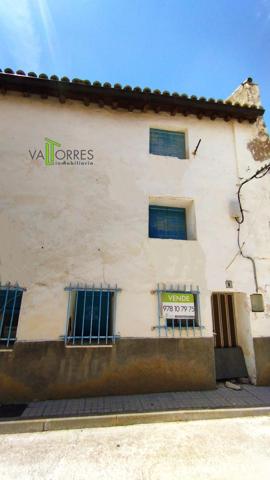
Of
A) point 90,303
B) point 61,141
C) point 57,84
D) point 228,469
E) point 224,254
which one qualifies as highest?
point 57,84

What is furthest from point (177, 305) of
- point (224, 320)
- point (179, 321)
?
point (224, 320)

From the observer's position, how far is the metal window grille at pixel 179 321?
213 inches

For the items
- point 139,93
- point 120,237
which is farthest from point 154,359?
point 139,93

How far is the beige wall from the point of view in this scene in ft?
17.4

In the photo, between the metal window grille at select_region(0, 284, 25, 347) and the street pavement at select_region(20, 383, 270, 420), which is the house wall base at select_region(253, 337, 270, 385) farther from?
the metal window grille at select_region(0, 284, 25, 347)

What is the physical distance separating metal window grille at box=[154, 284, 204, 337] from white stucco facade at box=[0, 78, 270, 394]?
127mm

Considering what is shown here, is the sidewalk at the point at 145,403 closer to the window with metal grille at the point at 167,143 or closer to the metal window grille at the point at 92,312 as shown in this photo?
the metal window grille at the point at 92,312

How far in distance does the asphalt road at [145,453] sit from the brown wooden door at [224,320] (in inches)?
92.1

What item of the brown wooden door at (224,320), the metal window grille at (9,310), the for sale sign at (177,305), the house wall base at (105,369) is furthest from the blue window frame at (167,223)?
the metal window grille at (9,310)

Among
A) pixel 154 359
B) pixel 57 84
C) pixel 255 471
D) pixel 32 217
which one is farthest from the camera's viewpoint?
pixel 57 84

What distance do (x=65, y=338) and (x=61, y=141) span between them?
4957 mm

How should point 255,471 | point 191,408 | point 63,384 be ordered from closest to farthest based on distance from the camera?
point 255,471 → point 191,408 → point 63,384

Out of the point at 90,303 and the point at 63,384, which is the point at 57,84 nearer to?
the point at 90,303

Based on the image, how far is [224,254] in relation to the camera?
20.1 feet
